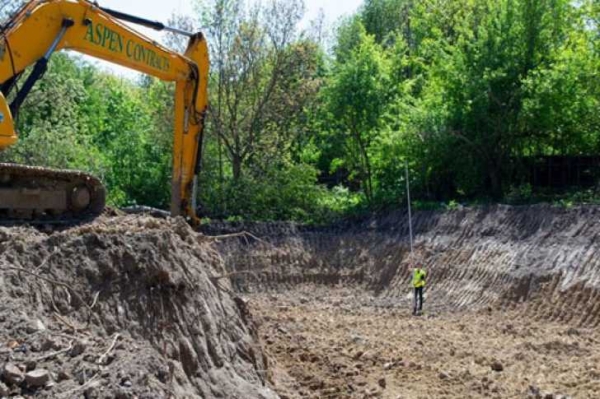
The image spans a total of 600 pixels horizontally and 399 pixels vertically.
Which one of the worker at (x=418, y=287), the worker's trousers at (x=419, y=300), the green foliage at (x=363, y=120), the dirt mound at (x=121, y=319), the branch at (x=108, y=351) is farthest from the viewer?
the green foliage at (x=363, y=120)

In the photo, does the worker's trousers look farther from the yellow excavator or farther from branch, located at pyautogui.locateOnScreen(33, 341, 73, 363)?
branch, located at pyautogui.locateOnScreen(33, 341, 73, 363)

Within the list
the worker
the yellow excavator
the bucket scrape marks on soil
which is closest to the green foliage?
the worker

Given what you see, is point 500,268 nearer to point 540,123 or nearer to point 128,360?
point 540,123

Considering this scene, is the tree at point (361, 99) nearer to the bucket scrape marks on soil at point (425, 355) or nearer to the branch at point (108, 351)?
the bucket scrape marks on soil at point (425, 355)

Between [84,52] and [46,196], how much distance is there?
212 cm

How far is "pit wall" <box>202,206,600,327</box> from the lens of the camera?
57.4 ft

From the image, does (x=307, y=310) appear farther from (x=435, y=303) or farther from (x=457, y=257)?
(x=457, y=257)

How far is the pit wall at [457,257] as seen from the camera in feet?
A: 57.4

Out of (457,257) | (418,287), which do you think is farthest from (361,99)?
(418,287)

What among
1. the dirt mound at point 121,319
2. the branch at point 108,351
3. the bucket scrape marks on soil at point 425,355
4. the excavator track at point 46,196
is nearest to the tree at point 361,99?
the bucket scrape marks on soil at point 425,355

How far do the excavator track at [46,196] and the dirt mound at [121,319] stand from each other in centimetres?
173

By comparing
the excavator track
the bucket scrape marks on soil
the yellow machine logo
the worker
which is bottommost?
the bucket scrape marks on soil

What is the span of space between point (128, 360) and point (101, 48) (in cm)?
654

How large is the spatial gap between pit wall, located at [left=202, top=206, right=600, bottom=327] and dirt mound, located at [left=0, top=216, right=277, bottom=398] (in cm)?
602
